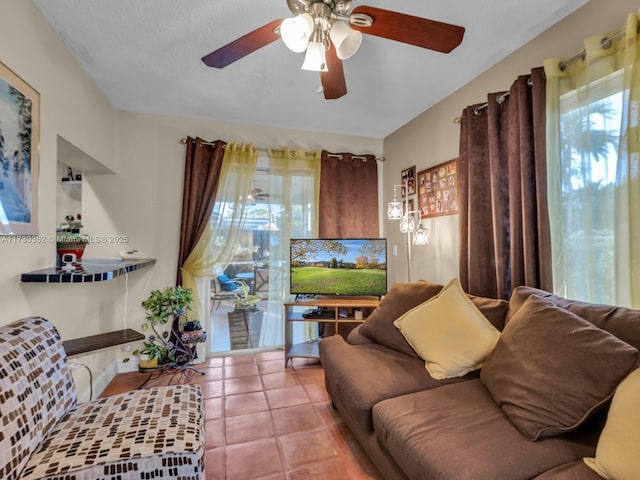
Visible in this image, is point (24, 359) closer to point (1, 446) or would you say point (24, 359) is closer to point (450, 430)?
point (1, 446)

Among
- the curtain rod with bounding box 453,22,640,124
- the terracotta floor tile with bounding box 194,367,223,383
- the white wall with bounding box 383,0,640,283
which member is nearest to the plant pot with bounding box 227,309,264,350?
the terracotta floor tile with bounding box 194,367,223,383

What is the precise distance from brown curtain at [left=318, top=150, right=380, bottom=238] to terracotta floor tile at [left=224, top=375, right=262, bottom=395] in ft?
5.26

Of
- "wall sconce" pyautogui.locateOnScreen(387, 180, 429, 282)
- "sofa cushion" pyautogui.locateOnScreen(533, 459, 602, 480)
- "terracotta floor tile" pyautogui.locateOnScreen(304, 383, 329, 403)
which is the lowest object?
"terracotta floor tile" pyautogui.locateOnScreen(304, 383, 329, 403)

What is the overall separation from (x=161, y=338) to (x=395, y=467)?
245 centimetres

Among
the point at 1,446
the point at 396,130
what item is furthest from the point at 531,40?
the point at 1,446

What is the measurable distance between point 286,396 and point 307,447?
62cm

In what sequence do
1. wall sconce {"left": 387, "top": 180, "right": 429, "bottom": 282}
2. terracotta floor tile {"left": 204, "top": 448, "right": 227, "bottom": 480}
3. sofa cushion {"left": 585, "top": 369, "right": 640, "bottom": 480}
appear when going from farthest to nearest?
wall sconce {"left": 387, "top": 180, "right": 429, "bottom": 282}, terracotta floor tile {"left": 204, "top": 448, "right": 227, "bottom": 480}, sofa cushion {"left": 585, "top": 369, "right": 640, "bottom": 480}

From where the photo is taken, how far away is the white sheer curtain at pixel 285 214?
3264 mm

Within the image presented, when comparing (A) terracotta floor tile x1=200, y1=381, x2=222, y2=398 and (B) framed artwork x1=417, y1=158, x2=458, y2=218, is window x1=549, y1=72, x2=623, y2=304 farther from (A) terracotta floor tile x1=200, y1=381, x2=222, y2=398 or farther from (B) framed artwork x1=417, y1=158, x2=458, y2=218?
(A) terracotta floor tile x1=200, y1=381, x2=222, y2=398

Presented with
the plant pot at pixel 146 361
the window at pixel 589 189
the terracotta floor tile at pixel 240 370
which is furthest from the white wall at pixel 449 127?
the plant pot at pixel 146 361

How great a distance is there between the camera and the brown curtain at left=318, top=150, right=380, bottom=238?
11.1 feet

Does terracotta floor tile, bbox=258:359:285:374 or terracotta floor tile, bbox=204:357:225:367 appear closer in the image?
terracotta floor tile, bbox=258:359:285:374

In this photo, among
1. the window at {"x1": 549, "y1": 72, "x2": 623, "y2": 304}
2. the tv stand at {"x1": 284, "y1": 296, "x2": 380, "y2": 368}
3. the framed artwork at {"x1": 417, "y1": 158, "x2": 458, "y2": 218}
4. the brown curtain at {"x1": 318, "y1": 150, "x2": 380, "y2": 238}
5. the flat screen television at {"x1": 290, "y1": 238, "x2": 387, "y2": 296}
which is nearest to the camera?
the window at {"x1": 549, "y1": 72, "x2": 623, "y2": 304}

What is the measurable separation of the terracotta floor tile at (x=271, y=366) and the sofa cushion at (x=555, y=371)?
2.00 meters
